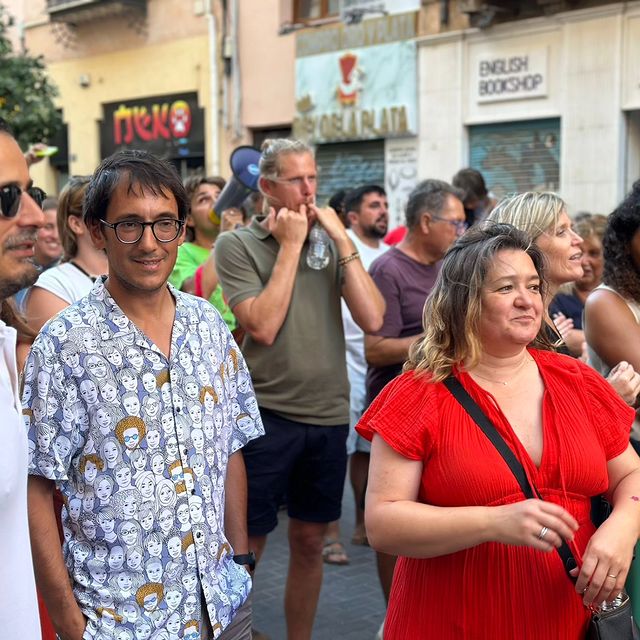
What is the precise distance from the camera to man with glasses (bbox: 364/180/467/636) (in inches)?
178

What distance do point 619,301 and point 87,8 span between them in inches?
704

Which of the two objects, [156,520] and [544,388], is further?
[544,388]

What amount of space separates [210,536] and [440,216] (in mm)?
2782

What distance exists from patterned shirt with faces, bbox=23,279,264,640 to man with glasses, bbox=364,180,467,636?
207 centimetres

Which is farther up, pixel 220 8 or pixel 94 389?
pixel 220 8

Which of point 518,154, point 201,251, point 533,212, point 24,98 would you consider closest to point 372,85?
point 518,154

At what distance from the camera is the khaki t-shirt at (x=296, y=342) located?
12.6 feet

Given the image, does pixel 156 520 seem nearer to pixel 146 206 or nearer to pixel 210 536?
pixel 210 536

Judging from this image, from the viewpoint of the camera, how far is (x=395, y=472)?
2381 millimetres

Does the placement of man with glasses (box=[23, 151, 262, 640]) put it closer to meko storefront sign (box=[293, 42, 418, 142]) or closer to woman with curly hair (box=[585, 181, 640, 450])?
woman with curly hair (box=[585, 181, 640, 450])

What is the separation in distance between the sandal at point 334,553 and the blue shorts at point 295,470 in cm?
150

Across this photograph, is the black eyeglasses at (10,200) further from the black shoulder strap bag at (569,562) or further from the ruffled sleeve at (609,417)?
the ruffled sleeve at (609,417)

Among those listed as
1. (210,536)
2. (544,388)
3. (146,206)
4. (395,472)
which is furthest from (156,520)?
(544,388)

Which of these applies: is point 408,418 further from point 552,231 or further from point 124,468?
point 552,231
